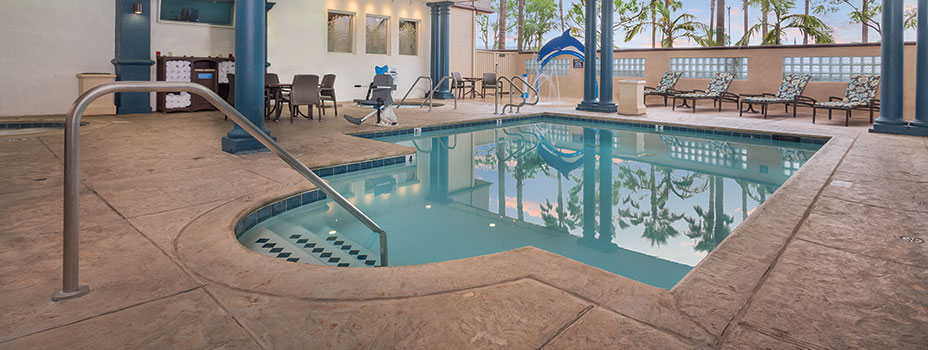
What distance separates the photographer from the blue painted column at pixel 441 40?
1382 centimetres

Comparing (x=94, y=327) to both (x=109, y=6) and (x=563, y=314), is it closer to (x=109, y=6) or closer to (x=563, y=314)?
(x=563, y=314)

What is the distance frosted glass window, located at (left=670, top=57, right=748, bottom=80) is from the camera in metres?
11.2

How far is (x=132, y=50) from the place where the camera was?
8.78 metres

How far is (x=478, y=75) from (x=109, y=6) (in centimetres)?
A: 973

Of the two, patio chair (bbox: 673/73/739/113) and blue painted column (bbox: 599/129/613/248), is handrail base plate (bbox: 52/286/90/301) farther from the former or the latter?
patio chair (bbox: 673/73/739/113)

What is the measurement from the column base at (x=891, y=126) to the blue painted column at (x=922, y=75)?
8 cm

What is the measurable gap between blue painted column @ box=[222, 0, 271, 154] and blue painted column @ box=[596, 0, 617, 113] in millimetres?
6829

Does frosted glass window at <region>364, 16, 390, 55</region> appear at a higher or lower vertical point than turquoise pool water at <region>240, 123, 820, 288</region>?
higher

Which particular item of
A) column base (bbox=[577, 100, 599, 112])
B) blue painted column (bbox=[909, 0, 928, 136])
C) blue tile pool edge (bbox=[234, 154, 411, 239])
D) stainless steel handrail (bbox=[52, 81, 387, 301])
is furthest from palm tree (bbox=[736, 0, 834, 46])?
stainless steel handrail (bbox=[52, 81, 387, 301])

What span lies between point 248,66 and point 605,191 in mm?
3344

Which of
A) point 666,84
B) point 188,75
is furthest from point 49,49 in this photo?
point 666,84

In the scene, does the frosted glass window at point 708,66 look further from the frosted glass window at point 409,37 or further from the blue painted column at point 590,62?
the frosted glass window at point 409,37

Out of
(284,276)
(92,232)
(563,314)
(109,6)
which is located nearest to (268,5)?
(109,6)

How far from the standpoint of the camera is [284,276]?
6.78 ft
